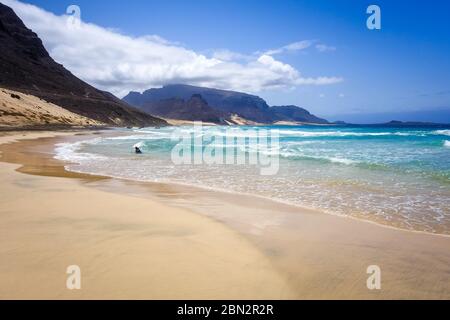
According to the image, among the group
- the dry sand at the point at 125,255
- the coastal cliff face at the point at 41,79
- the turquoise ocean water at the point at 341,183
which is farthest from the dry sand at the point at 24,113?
the dry sand at the point at 125,255

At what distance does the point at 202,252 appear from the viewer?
13.7 feet

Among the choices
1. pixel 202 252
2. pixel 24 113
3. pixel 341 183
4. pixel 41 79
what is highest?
pixel 41 79

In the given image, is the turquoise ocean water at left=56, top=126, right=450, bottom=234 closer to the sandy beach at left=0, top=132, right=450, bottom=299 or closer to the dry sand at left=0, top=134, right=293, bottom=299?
the sandy beach at left=0, top=132, right=450, bottom=299

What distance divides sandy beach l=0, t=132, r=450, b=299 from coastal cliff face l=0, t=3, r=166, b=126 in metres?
72.8

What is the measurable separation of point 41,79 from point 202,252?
314 ft

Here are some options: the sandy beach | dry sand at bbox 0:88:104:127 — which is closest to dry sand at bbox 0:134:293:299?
the sandy beach

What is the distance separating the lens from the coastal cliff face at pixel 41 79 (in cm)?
7269

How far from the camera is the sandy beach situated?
10.6 ft

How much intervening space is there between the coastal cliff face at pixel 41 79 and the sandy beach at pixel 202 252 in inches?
2868

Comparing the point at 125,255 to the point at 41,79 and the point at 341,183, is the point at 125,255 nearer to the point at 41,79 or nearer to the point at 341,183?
the point at 341,183

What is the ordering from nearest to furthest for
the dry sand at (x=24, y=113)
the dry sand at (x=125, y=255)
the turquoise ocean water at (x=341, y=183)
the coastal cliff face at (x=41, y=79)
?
the dry sand at (x=125, y=255), the turquoise ocean water at (x=341, y=183), the dry sand at (x=24, y=113), the coastal cliff face at (x=41, y=79)

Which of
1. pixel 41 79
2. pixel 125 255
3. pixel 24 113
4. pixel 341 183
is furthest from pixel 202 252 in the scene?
pixel 41 79

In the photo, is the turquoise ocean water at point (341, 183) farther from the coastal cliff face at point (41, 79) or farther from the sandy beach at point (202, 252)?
the coastal cliff face at point (41, 79)
